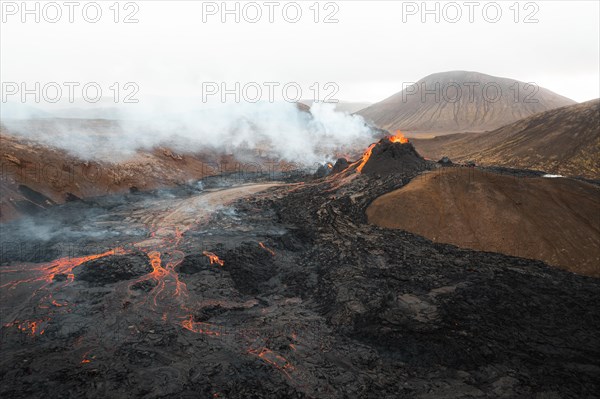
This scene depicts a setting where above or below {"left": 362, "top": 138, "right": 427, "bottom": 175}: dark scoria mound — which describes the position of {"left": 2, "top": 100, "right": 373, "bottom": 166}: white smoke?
above

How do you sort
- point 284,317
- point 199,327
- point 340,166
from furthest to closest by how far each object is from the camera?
point 340,166, point 284,317, point 199,327

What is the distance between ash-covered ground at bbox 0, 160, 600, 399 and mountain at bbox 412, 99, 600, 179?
117 ft

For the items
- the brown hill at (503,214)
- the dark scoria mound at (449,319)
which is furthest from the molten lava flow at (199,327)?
the brown hill at (503,214)

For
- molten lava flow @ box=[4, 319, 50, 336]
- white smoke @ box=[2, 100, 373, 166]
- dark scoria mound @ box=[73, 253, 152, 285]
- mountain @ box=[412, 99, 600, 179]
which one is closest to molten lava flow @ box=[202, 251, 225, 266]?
dark scoria mound @ box=[73, 253, 152, 285]

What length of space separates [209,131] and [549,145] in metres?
51.9

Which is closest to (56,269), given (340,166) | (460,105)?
(340,166)

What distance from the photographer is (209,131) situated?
51781mm

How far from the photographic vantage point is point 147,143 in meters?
40.2

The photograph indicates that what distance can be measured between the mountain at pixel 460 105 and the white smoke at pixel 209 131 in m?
53.8

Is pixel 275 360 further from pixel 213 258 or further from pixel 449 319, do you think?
pixel 213 258

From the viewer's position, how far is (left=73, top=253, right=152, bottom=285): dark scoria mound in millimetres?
15469

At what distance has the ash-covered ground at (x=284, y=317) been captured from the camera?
9.62 m

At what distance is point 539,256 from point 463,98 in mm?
124532

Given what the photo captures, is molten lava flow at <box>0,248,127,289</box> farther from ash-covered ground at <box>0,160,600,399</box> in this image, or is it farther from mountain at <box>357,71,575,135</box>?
mountain at <box>357,71,575,135</box>
